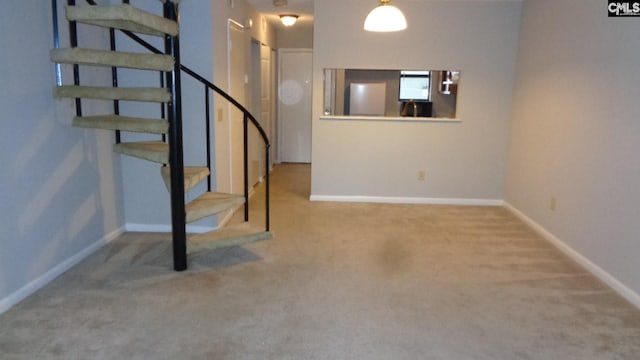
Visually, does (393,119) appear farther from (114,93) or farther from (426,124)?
(114,93)

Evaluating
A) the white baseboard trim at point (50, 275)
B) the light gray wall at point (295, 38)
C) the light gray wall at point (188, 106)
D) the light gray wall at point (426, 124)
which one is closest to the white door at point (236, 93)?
the light gray wall at point (188, 106)

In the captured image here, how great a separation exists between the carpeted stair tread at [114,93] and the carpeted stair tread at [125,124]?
159mm

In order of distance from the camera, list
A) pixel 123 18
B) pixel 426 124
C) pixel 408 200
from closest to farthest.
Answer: pixel 123 18, pixel 426 124, pixel 408 200

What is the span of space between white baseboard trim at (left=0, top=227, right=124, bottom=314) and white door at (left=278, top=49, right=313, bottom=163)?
4476 millimetres

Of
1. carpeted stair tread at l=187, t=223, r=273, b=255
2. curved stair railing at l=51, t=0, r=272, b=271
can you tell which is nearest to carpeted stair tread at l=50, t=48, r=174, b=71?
curved stair railing at l=51, t=0, r=272, b=271

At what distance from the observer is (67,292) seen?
2.97m

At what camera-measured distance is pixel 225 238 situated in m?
3.56

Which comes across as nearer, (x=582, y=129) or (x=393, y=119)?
(x=582, y=129)

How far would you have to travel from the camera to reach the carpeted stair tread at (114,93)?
10.1 ft

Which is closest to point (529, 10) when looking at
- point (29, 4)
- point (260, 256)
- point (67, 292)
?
point (260, 256)

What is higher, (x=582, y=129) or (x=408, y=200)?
(x=582, y=129)

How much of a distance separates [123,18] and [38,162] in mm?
1152

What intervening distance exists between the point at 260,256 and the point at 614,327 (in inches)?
94.6

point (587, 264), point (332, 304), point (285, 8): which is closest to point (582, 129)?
point (587, 264)
